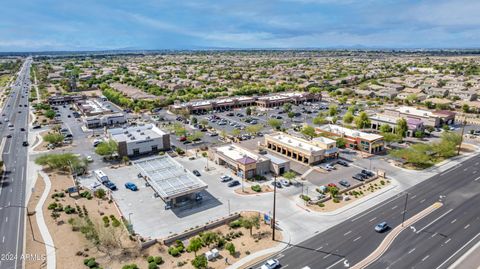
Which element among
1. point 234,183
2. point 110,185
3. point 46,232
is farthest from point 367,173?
point 46,232

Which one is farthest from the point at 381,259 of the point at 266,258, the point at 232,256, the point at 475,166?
the point at 475,166

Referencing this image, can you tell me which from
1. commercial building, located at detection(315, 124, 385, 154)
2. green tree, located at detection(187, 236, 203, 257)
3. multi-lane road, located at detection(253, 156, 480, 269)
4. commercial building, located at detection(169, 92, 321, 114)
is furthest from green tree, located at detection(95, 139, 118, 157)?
commercial building, located at detection(315, 124, 385, 154)

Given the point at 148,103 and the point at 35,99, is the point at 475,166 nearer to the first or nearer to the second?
the point at 148,103

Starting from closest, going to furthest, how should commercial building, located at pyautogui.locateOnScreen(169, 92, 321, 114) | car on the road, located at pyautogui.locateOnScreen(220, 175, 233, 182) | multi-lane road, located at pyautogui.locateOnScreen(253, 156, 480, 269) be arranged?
multi-lane road, located at pyautogui.locateOnScreen(253, 156, 480, 269) < car on the road, located at pyautogui.locateOnScreen(220, 175, 233, 182) < commercial building, located at pyautogui.locateOnScreen(169, 92, 321, 114)

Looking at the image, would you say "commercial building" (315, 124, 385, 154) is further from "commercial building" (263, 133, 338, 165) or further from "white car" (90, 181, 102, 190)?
"white car" (90, 181, 102, 190)

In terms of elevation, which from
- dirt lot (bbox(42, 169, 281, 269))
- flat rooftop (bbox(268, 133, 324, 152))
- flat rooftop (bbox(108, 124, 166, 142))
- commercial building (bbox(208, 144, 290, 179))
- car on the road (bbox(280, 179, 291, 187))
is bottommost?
A: dirt lot (bbox(42, 169, 281, 269))

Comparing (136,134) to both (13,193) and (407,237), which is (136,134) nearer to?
(13,193)
